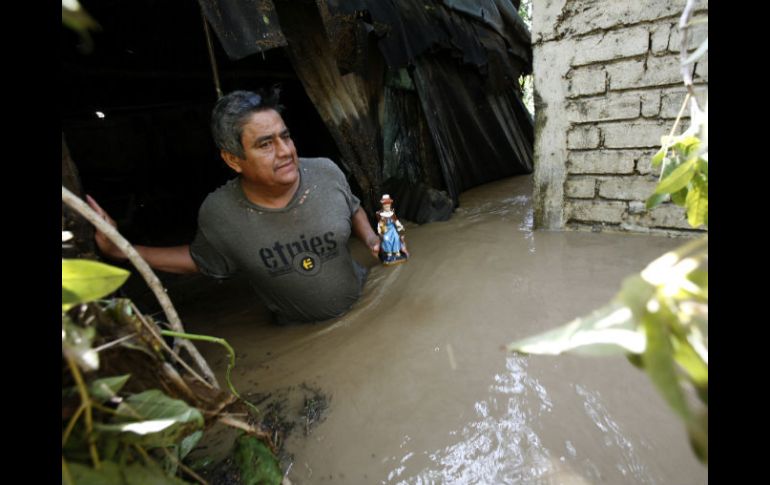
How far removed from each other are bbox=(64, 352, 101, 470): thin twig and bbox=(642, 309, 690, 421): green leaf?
0.76 m

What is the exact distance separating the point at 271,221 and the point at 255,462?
150cm

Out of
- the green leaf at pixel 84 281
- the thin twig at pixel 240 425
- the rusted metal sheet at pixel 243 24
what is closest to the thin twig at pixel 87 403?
the green leaf at pixel 84 281

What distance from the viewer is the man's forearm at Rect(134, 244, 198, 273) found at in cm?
232

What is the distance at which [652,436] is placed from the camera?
4.74 feet

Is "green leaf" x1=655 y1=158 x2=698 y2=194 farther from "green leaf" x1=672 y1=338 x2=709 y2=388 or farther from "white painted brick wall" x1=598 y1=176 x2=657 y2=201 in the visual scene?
"white painted brick wall" x1=598 y1=176 x2=657 y2=201

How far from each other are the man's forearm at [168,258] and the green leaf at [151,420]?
70.9 inches

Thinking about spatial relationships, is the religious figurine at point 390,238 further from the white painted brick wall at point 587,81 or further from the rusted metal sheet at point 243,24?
the white painted brick wall at point 587,81

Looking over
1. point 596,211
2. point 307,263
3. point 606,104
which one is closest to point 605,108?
point 606,104

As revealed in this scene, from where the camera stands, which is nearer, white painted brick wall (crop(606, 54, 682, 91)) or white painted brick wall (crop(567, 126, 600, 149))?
white painted brick wall (crop(606, 54, 682, 91))

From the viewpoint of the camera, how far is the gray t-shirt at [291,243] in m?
2.40

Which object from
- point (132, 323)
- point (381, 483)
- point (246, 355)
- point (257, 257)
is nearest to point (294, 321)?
point (246, 355)

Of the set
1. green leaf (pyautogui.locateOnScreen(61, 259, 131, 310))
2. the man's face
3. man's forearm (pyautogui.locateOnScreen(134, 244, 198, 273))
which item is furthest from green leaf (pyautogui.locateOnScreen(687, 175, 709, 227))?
man's forearm (pyautogui.locateOnScreen(134, 244, 198, 273))

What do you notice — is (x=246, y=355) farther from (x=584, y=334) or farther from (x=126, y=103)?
(x=126, y=103)

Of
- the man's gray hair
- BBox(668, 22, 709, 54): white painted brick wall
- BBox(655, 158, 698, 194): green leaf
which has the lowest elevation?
BBox(655, 158, 698, 194): green leaf
